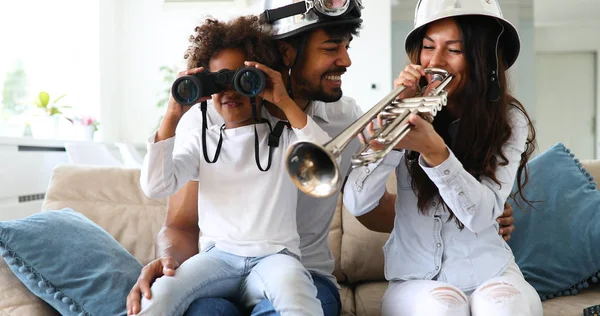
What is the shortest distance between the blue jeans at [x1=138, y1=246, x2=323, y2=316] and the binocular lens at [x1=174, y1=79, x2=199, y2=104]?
14.8 inches

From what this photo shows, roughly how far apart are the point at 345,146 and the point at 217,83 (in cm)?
46

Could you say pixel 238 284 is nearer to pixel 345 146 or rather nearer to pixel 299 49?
pixel 345 146

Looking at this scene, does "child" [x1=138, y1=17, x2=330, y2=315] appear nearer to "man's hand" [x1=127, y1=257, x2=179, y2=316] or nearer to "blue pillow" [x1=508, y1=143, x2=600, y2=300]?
"man's hand" [x1=127, y1=257, x2=179, y2=316]

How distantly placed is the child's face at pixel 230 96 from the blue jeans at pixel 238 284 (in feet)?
1.14

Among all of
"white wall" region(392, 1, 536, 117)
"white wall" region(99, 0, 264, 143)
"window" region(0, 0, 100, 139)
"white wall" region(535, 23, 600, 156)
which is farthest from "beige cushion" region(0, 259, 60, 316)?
"white wall" region(535, 23, 600, 156)

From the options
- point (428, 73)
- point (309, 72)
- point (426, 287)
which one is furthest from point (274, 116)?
point (426, 287)

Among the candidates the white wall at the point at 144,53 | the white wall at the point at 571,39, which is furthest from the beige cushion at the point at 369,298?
the white wall at the point at 571,39

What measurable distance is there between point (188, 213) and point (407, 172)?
660 mm

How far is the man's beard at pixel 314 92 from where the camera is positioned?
70.7 inches

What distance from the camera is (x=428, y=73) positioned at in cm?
161

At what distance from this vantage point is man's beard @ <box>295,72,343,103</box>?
5.90 feet

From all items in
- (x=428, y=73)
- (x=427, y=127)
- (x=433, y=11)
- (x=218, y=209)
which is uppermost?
(x=433, y=11)

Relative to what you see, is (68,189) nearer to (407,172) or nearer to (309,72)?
(309,72)

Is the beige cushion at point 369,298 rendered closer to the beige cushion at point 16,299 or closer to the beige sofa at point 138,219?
the beige sofa at point 138,219
